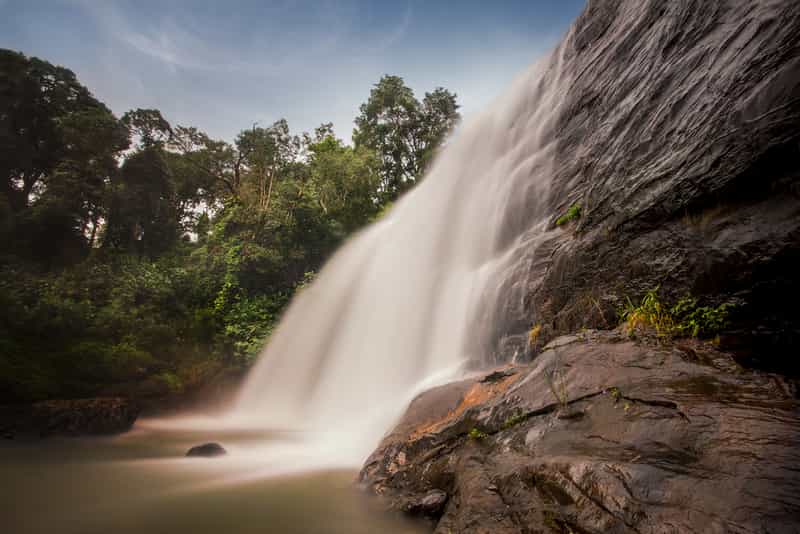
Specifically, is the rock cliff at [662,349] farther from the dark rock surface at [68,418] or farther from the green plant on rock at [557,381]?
the dark rock surface at [68,418]

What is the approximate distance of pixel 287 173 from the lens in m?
19.2

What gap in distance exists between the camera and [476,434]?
3.55m

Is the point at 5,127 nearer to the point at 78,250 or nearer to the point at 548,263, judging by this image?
the point at 78,250

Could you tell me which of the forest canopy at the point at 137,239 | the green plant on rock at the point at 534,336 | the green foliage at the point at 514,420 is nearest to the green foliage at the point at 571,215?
the green plant on rock at the point at 534,336

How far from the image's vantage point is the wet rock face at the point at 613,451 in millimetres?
1825

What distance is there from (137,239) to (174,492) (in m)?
14.8

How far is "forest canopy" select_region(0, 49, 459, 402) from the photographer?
936 centimetres

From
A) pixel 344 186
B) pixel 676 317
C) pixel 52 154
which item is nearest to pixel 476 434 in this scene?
pixel 676 317

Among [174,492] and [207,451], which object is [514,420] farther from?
[207,451]

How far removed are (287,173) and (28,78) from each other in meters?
10.1

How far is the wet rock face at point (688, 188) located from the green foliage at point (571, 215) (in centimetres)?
9

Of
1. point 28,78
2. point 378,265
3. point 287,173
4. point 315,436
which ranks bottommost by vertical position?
point 315,436

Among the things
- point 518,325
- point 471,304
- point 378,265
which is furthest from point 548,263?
point 378,265

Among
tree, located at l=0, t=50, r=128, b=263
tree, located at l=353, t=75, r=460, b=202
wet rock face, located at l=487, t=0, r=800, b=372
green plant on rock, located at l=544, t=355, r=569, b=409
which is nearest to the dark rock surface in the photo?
wet rock face, located at l=487, t=0, r=800, b=372
